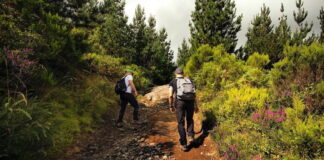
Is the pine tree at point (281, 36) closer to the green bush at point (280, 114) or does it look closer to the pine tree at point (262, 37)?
the pine tree at point (262, 37)

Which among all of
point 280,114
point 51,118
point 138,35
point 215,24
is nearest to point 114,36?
point 138,35

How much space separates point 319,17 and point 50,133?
29.2 metres

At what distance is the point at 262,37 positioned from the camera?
18.2m

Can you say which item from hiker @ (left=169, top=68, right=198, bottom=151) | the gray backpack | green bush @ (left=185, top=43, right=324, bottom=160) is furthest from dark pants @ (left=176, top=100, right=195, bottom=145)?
green bush @ (left=185, top=43, right=324, bottom=160)

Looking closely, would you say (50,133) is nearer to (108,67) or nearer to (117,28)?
(108,67)

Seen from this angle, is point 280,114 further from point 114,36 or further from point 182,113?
point 114,36

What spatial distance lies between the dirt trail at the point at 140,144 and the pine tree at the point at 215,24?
24.9 ft

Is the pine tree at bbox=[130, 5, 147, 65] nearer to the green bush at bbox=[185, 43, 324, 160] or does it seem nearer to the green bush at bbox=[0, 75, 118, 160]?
the green bush at bbox=[0, 75, 118, 160]

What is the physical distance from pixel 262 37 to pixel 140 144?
1742 cm

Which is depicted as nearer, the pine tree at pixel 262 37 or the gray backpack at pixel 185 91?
the gray backpack at pixel 185 91

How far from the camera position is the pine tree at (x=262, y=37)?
16.3m

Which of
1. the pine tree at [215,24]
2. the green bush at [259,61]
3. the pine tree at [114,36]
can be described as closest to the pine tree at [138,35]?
the pine tree at [114,36]

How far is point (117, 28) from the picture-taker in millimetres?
15836

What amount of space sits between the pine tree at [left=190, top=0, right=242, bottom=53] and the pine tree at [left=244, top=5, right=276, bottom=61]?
10.8 ft
